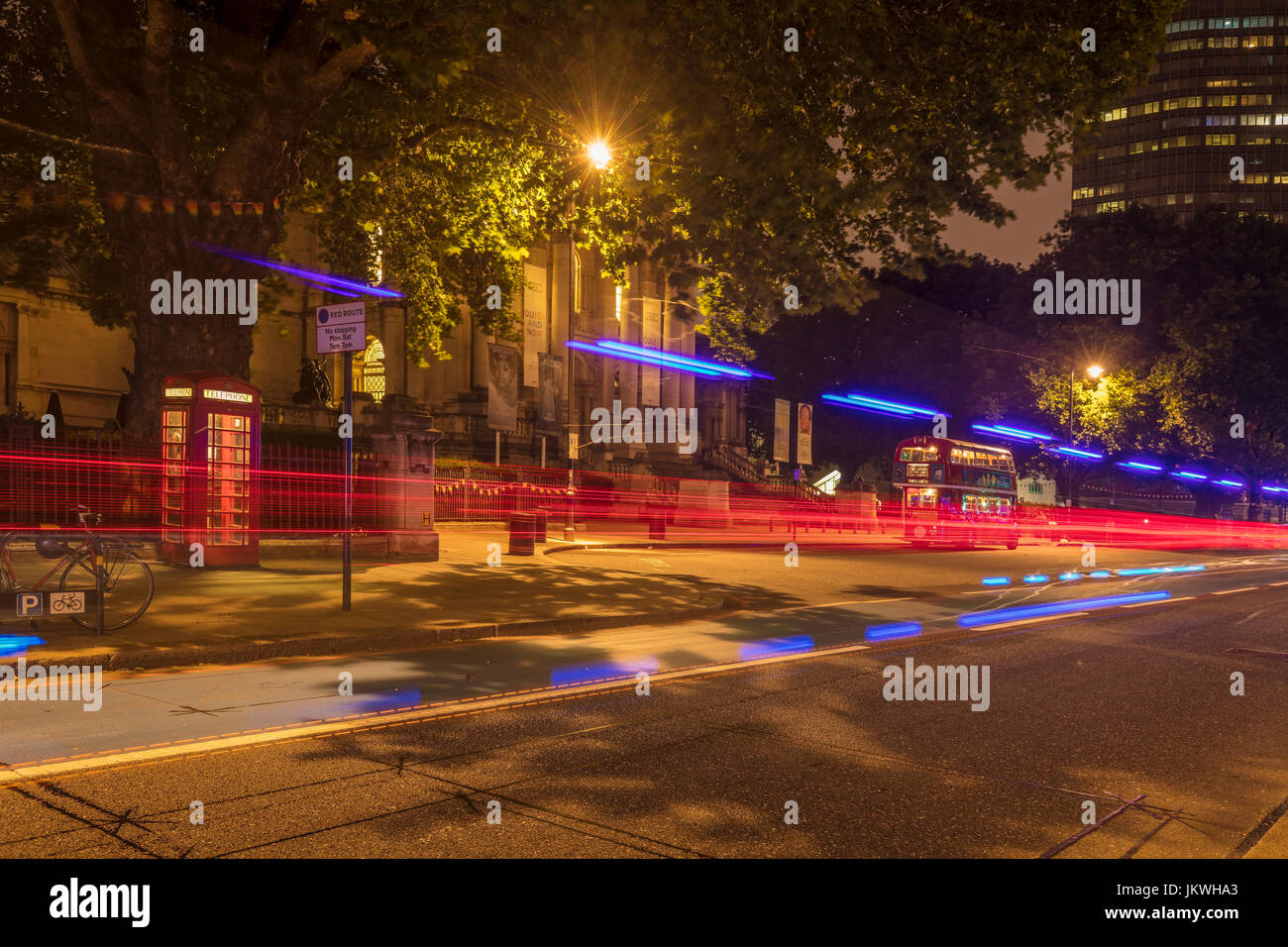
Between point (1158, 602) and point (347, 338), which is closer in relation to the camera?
point (347, 338)

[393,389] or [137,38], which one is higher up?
[137,38]

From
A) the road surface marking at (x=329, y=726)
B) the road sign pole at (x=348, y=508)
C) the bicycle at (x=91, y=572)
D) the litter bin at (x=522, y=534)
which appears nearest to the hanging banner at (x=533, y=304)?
the litter bin at (x=522, y=534)

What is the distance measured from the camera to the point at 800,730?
763 cm

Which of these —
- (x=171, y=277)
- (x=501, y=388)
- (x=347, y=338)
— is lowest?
(x=347, y=338)

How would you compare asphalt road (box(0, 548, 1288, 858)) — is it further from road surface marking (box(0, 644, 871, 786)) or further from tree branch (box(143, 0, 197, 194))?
tree branch (box(143, 0, 197, 194))

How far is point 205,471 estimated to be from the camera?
55.0 ft

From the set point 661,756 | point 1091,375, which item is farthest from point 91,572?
point 1091,375

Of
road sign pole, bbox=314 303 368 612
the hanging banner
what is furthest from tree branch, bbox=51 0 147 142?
the hanging banner

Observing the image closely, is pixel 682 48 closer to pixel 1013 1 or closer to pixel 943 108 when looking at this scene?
pixel 943 108

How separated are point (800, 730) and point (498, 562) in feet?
43.0

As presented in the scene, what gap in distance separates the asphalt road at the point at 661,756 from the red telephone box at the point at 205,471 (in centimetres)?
698

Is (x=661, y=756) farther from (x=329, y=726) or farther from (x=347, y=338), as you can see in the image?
(x=347, y=338)

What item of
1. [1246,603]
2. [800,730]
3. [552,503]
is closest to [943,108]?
[1246,603]

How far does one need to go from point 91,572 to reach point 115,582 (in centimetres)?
31
